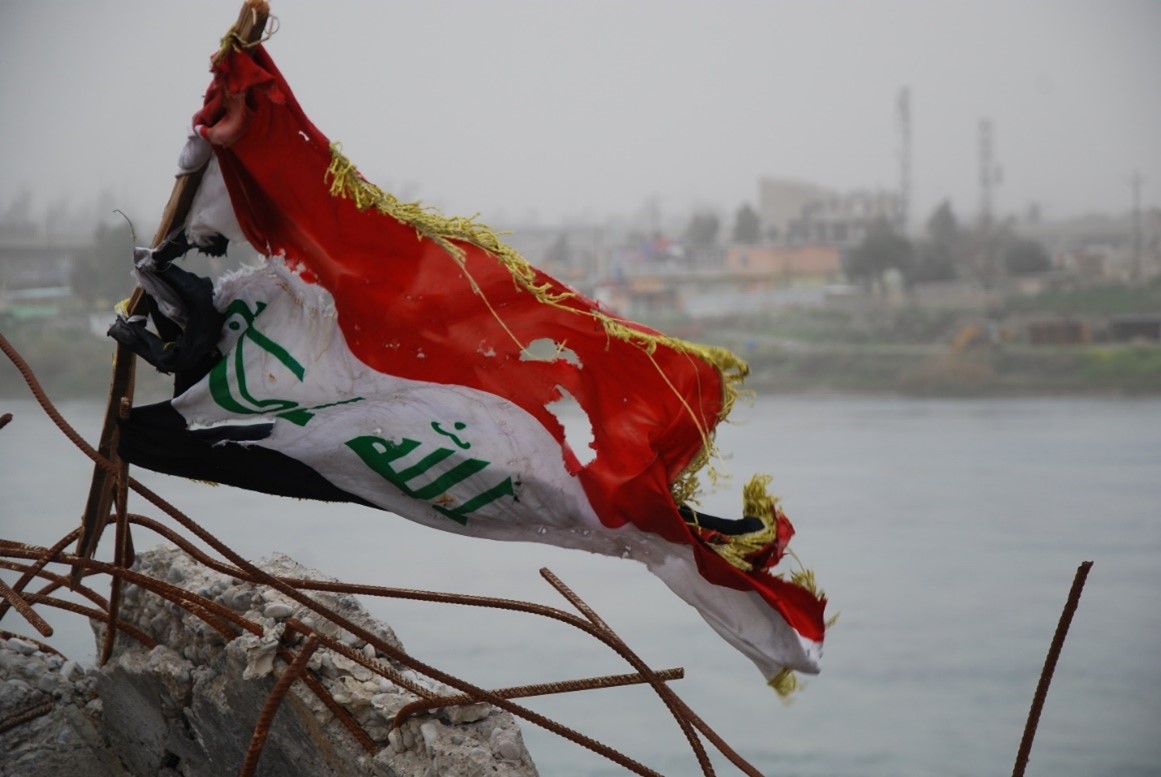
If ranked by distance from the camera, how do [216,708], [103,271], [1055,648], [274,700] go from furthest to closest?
[103,271] → [216,708] → [274,700] → [1055,648]

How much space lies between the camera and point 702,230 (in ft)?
62.4

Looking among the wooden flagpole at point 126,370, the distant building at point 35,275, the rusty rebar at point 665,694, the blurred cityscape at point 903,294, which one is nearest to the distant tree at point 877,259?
the blurred cityscape at point 903,294

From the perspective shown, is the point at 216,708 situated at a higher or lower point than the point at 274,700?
lower

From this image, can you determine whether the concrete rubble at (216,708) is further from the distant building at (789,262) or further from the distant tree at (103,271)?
the distant building at (789,262)

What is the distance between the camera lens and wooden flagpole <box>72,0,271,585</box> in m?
2.57

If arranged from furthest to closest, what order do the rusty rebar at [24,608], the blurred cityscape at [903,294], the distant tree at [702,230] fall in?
1. the distant tree at [702,230]
2. the blurred cityscape at [903,294]
3. the rusty rebar at [24,608]

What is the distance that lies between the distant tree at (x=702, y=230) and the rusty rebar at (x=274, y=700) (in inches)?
638

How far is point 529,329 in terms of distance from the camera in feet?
9.34

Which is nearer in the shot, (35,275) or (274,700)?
(274,700)

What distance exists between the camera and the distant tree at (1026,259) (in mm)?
18078

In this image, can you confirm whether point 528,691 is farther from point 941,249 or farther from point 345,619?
point 941,249

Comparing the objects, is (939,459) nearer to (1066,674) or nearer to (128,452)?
(1066,674)

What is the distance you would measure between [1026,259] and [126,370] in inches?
667

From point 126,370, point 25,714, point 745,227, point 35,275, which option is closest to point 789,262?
point 745,227
